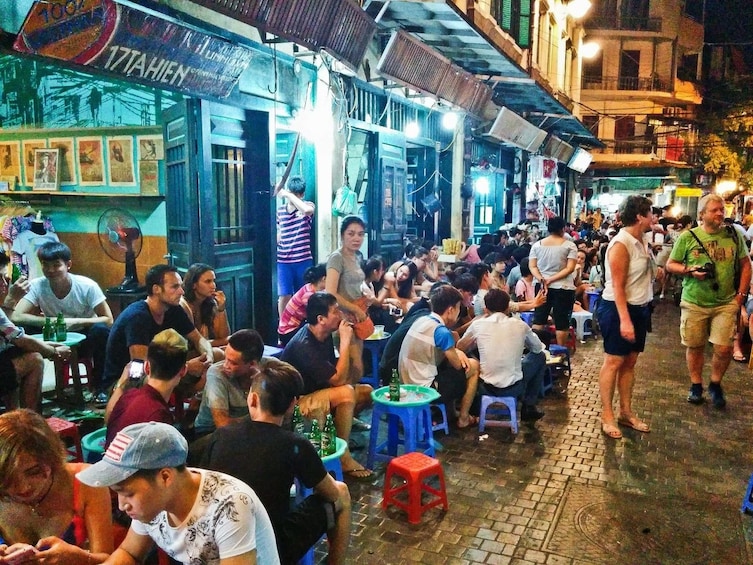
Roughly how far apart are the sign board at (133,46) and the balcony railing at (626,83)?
3712cm

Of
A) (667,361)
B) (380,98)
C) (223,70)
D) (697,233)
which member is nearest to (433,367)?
(697,233)

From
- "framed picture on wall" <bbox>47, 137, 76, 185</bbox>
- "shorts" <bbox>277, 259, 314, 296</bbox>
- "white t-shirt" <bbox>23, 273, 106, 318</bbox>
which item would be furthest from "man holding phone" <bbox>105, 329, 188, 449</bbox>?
"framed picture on wall" <bbox>47, 137, 76, 185</bbox>

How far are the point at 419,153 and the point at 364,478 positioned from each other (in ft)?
33.1

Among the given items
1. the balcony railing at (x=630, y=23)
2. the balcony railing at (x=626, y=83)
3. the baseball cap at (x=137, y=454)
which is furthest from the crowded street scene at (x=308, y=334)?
the balcony railing at (x=630, y=23)

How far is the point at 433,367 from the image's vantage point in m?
5.97

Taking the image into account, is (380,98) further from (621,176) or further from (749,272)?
(621,176)

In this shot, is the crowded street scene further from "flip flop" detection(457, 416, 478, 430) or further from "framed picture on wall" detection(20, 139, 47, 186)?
"framed picture on wall" detection(20, 139, 47, 186)

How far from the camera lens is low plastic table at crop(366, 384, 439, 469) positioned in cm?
519

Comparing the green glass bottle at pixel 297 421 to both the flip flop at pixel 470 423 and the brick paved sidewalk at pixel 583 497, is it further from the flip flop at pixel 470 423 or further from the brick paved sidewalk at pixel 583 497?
the flip flop at pixel 470 423

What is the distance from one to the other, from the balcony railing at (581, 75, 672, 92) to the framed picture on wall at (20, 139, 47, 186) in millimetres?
35983

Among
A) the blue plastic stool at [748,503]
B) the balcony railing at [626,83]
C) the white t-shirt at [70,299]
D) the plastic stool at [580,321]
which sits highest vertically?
the balcony railing at [626,83]

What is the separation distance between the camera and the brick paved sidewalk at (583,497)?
4.17m

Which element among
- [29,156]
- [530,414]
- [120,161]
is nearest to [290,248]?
[120,161]

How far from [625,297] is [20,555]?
5.20m
